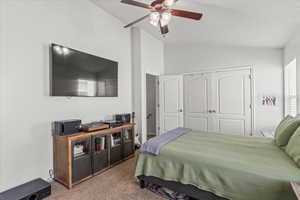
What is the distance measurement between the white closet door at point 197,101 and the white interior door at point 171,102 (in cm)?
25

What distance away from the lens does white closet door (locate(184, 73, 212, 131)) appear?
158 inches

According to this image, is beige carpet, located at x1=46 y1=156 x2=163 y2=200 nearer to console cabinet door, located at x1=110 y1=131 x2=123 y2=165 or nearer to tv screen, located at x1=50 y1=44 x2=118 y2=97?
console cabinet door, located at x1=110 y1=131 x2=123 y2=165

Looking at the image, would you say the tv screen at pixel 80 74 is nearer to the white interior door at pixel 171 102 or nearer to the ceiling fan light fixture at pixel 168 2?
the ceiling fan light fixture at pixel 168 2

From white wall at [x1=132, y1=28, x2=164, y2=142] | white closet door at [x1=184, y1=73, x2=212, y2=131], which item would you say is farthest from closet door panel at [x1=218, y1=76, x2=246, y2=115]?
white wall at [x1=132, y1=28, x2=164, y2=142]

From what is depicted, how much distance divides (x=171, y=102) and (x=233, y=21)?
2417mm

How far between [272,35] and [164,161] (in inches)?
125

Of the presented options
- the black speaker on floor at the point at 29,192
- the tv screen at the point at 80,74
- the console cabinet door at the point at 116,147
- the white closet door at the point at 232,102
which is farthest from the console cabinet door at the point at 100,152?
the white closet door at the point at 232,102

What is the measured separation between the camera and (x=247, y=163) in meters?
1.41

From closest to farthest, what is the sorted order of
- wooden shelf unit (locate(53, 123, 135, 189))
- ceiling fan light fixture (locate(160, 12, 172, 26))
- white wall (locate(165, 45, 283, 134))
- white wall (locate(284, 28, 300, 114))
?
ceiling fan light fixture (locate(160, 12, 172, 26)), wooden shelf unit (locate(53, 123, 135, 189)), white wall (locate(284, 28, 300, 114)), white wall (locate(165, 45, 283, 134))

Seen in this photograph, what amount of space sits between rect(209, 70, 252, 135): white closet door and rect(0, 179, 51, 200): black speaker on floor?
3719mm

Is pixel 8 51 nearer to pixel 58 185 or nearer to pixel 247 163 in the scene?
pixel 58 185

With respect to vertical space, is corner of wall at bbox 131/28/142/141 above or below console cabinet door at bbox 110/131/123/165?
above

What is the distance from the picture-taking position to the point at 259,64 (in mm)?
3607

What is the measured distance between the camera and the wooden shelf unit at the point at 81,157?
199 centimetres
